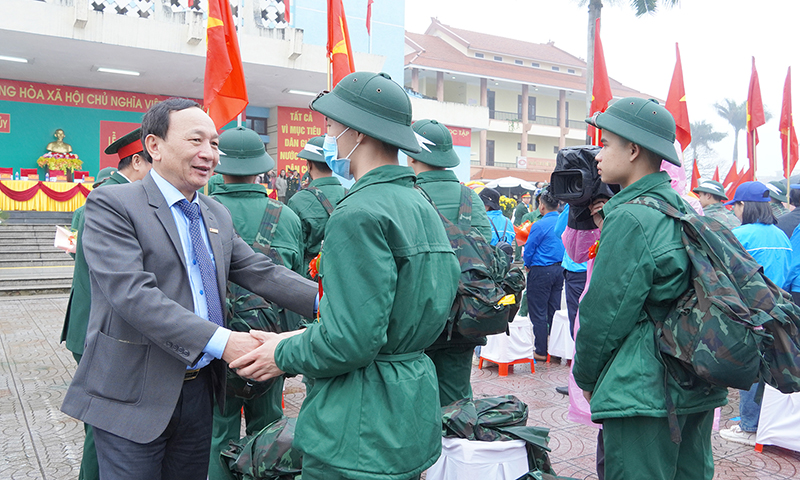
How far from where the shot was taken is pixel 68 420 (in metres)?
4.88

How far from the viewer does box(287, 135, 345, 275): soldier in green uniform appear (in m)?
5.01

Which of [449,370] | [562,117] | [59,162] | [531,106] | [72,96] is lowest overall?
[449,370]

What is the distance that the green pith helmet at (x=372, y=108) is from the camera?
2049 millimetres

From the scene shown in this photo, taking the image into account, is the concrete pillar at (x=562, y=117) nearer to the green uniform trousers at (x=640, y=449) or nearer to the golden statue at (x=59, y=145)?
the golden statue at (x=59, y=145)

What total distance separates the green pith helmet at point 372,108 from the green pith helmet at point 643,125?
40.4 inches

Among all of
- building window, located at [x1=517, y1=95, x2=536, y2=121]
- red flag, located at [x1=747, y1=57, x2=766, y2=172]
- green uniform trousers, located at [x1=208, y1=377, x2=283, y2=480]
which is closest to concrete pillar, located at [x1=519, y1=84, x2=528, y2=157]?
building window, located at [x1=517, y1=95, x2=536, y2=121]

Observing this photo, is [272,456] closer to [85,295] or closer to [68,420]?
[85,295]

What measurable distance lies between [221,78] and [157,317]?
434 cm

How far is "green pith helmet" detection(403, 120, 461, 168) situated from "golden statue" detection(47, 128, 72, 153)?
18597mm

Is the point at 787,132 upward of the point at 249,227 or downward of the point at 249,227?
upward

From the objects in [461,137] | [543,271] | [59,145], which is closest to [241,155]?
[543,271]

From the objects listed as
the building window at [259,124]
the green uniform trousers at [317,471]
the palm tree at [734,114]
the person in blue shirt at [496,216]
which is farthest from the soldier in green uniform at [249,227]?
the palm tree at [734,114]

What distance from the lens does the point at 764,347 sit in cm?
236

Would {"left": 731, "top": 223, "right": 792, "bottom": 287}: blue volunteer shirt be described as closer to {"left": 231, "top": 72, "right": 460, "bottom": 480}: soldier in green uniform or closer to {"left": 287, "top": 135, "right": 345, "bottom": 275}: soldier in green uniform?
{"left": 287, "top": 135, "right": 345, "bottom": 275}: soldier in green uniform
